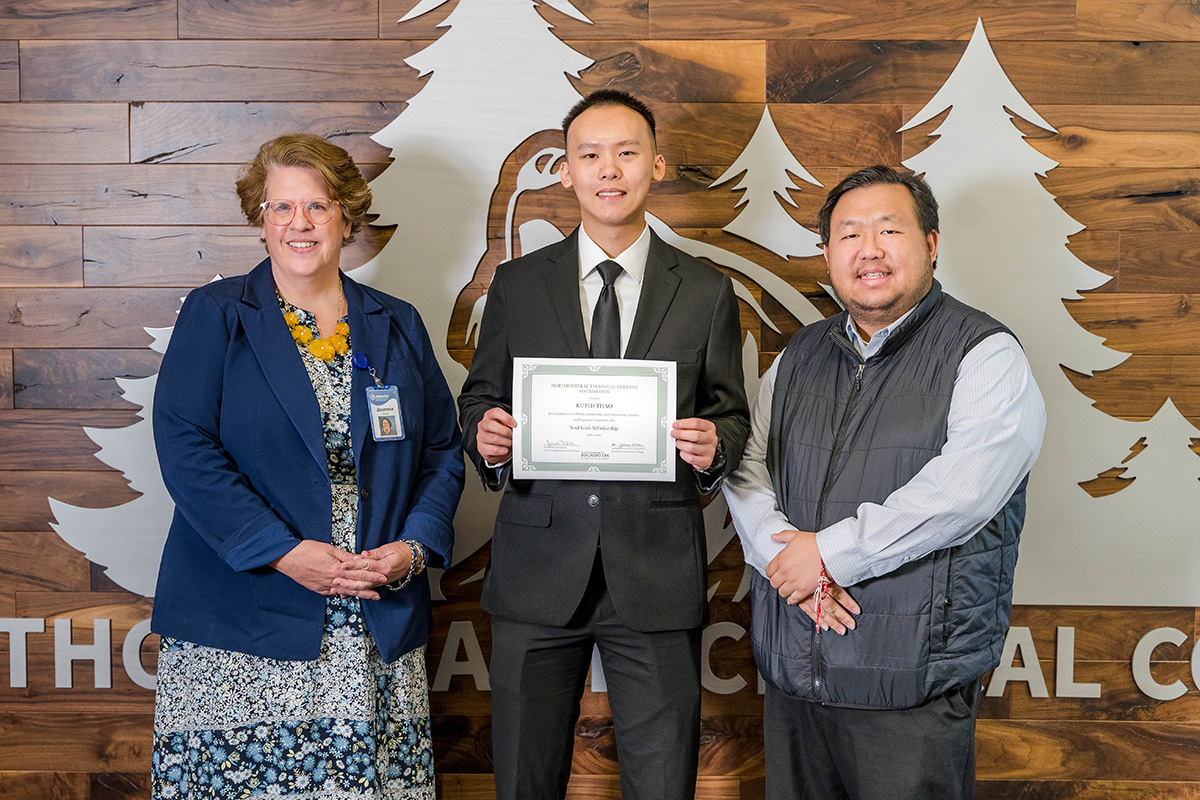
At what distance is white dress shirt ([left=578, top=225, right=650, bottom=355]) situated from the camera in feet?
5.80

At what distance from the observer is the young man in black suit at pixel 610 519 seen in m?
1.69

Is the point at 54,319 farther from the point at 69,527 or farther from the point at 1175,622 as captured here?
the point at 1175,622

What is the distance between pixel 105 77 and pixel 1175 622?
3.41m

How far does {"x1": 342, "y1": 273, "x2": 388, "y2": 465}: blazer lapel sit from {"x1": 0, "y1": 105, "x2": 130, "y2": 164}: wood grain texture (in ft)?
3.20

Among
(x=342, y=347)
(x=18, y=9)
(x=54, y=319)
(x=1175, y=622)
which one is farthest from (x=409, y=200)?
(x=1175, y=622)

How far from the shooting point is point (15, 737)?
234 centimetres

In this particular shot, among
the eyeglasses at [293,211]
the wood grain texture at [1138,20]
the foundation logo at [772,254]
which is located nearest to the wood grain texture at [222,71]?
the foundation logo at [772,254]

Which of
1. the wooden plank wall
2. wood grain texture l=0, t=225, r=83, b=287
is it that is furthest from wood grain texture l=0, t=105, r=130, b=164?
wood grain texture l=0, t=225, r=83, b=287

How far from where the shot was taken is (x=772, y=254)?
2.30 m

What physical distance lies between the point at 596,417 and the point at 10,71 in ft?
6.68

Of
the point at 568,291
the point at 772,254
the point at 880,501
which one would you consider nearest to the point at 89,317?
the point at 568,291

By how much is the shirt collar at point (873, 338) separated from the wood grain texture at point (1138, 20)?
129 centimetres

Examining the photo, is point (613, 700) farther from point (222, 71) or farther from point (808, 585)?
point (222, 71)

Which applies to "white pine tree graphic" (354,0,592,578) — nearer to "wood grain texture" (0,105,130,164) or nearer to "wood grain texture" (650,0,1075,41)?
"wood grain texture" (650,0,1075,41)
